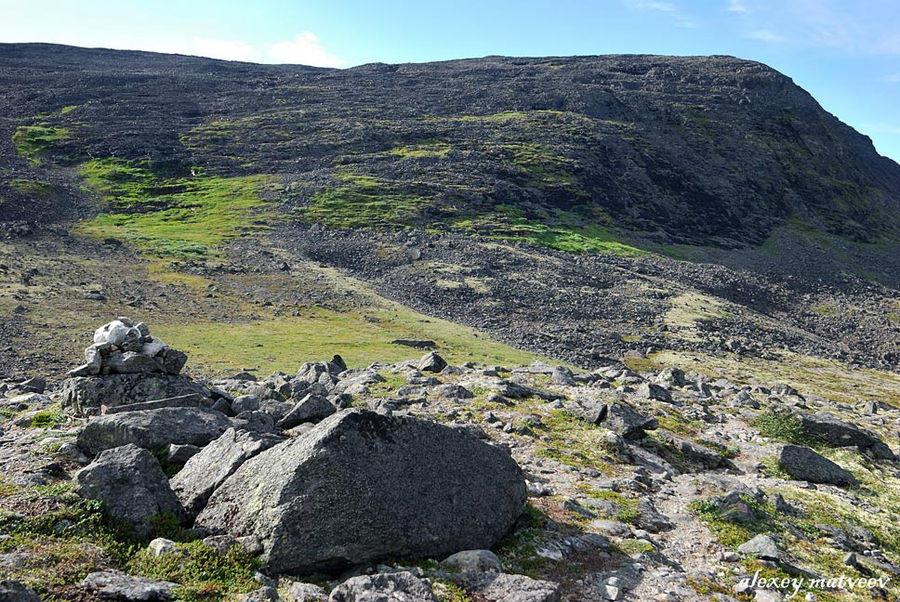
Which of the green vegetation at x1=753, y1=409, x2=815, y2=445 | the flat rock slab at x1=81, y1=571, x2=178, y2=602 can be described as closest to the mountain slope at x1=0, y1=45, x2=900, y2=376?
the green vegetation at x1=753, y1=409, x2=815, y2=445

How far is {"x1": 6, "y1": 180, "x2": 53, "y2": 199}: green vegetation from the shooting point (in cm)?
9588

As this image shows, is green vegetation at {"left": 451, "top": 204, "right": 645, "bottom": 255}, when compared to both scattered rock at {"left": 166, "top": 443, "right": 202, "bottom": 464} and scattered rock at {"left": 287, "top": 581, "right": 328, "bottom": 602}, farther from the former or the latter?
scattered rock at {"left": 287, "top": 581, "right": 328, "bottom": 602}

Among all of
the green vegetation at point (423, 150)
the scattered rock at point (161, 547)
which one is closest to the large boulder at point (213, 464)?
the scattered rock at point (161, 547)

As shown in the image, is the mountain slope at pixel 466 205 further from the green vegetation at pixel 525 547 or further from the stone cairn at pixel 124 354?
the green vegetation at pixel 525 547

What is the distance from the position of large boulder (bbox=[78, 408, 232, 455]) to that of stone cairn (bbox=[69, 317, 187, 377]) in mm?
3109

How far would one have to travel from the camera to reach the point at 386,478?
1029 centimetres

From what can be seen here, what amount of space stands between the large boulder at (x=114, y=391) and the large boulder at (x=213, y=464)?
4.61m

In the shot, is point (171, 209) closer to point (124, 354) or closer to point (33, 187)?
point (33, 187)

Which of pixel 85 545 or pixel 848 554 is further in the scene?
pixel 848 554

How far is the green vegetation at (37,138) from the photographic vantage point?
403 feet

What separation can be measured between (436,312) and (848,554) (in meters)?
52.8

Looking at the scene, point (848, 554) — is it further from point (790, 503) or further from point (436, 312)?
point (436, 312)

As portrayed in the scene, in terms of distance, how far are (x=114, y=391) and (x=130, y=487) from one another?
685 centimetres

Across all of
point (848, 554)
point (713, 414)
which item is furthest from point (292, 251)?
point (848, 554)
